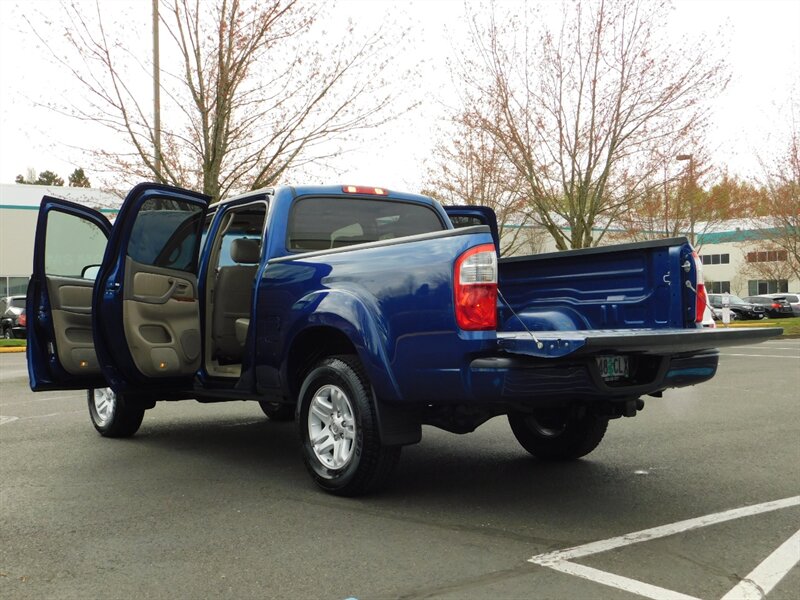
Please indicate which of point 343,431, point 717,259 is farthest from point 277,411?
point 717,259

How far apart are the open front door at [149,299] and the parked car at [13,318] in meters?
21.0

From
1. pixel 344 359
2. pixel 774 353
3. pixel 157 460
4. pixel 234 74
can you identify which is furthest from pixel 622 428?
pixel 774 353

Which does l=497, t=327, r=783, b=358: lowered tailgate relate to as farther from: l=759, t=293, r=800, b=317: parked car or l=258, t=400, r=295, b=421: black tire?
l=759, t=293, r=800, b=317: parked car

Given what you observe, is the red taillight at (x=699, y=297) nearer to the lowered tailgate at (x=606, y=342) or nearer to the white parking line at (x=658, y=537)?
the lowered tailgate at (x=606, y=342)

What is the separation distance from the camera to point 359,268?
16.7 feet

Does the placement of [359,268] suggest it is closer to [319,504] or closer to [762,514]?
[319,504]

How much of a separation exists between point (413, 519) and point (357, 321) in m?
1.19

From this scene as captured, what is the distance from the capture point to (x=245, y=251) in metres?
6.19

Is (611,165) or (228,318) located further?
(611,165)

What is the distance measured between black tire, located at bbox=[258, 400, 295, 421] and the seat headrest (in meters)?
2.67

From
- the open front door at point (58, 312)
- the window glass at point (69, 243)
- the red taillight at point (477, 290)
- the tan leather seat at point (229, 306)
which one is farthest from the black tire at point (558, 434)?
the window glass at point (69, 243)

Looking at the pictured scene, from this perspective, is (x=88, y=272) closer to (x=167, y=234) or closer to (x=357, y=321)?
(x=167, y=234)

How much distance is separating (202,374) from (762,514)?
4163 mm

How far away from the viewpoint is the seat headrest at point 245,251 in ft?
20.2
